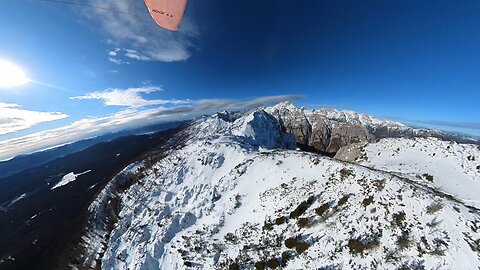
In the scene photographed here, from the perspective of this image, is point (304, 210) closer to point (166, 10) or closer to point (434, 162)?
point (434, 162)

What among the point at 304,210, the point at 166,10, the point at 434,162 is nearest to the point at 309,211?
the point at 304,210

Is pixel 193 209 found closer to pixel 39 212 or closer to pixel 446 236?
pixel 446 236

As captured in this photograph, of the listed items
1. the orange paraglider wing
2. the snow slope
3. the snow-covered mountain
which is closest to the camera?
the orange paraglider wing

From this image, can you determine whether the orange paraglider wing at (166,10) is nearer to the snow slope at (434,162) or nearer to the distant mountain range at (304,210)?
the distant mountain range at (304,210)

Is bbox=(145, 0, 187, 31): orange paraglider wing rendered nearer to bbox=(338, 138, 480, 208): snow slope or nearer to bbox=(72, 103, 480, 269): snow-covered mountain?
bbox=(72, 103, 480, 269): snow-covered mountain

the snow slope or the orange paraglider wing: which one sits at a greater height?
the orange paraglider wing

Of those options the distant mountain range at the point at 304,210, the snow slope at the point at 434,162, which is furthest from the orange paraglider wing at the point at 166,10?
the snow slope at the point at 434,162

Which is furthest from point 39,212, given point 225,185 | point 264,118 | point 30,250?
point 225,185

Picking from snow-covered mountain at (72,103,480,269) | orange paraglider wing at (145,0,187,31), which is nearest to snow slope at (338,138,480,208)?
snow-covered mountain at (72,103,480,269)
